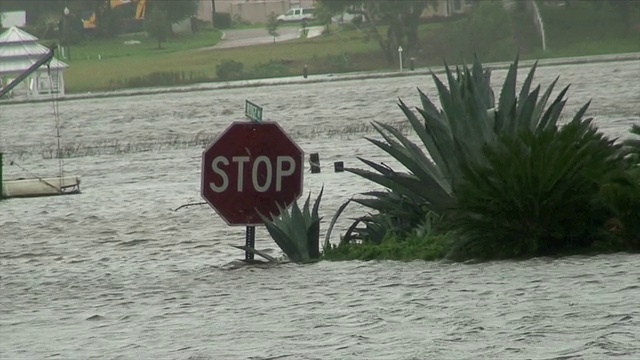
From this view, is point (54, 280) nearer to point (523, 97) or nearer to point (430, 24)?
point (523, 97)

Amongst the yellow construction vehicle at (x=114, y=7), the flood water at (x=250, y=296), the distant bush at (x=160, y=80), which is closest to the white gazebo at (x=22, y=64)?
the distant bush at (x=160, y=80)

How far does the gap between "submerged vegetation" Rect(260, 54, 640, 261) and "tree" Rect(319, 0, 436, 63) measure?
83130mm

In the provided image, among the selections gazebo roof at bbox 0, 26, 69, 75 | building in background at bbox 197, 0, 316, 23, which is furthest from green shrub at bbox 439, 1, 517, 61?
building in background at bbox 197, 0, 316, 23

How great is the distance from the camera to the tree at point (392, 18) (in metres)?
99.3

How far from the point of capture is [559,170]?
1300 centimetres

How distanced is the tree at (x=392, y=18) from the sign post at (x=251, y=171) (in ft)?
272

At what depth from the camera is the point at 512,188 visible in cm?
1294

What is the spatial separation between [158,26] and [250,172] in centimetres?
11259

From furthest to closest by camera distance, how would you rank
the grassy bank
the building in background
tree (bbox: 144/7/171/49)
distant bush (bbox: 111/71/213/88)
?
the building in background < tree (bbox: 144/7/171/49) < distant bush (bbox: 111/71/213/88) < the grassy bank

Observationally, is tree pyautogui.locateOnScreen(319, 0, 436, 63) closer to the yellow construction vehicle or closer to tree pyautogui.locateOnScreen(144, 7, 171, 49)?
tree pyautogui.locateOnScreen(144, 7, 171, 49)

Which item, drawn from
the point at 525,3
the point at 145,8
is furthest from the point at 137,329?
the point at 145,8

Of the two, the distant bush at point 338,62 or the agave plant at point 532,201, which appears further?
the distant bush at point 338,62

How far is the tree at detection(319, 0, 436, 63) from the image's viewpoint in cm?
9928

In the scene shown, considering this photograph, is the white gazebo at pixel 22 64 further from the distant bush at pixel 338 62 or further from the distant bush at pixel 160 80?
the distant bush at pixel 338 62
